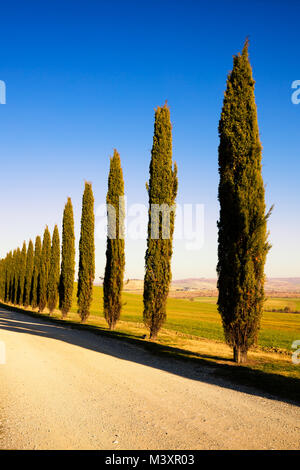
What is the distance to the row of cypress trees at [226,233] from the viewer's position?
1012 centimetres

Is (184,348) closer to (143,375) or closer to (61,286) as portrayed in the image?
(143,375)

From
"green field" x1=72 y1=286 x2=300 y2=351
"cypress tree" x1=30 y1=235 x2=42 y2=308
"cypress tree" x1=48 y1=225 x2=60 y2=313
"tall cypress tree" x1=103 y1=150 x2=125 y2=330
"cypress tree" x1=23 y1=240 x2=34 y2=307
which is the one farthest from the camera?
"cypress tree" x1=23 y1=240 x2=34 y2=307

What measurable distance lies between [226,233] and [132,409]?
6.68 metres

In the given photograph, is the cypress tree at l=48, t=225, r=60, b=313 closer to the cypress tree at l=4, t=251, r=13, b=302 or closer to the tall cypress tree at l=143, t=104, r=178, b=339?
the tall cypress tree at l=143, t=104, r=178, b=339

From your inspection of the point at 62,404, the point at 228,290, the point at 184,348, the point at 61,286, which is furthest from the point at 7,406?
the point at 61,286

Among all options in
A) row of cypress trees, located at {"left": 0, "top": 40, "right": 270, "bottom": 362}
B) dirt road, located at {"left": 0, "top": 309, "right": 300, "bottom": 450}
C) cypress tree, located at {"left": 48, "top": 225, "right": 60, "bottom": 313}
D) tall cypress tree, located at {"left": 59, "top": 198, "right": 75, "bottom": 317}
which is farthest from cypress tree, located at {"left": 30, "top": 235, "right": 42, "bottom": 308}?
dirt road, located at {"left": 0, "top": 309, "right": 300, "bottom": 450}

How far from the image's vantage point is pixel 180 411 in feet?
18.7

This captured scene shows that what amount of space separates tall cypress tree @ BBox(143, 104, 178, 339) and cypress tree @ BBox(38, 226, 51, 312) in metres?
24.9

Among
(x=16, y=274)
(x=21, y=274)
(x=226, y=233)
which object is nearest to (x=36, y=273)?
(x=21, y=274)

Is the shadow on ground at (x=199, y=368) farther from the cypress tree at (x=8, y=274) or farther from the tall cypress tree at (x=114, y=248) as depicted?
the cypress tree at (x=8, y=274)

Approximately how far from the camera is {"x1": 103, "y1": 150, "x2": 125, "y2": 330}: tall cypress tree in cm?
1902

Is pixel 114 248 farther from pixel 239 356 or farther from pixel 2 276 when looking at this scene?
pixel 2 276

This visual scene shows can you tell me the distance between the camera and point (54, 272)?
3466 centimetres

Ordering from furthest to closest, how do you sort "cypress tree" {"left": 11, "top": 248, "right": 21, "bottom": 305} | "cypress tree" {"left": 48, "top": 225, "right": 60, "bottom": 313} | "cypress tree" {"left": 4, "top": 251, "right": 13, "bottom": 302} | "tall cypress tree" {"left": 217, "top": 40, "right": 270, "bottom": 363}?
"cypress tree" {"left": 4, "top": 251, "right": 13, "bottom": 302}
"cypress tree" {"left": 11, "top": 248, "right": 21, "bottom": 305}
"cypress tree" {"left": 48, "top": 225, "right": 60, "bottom": 313}
"tall cypress tree" {"left": 217, "top": 40, "right": 270, "bottom": 363}
